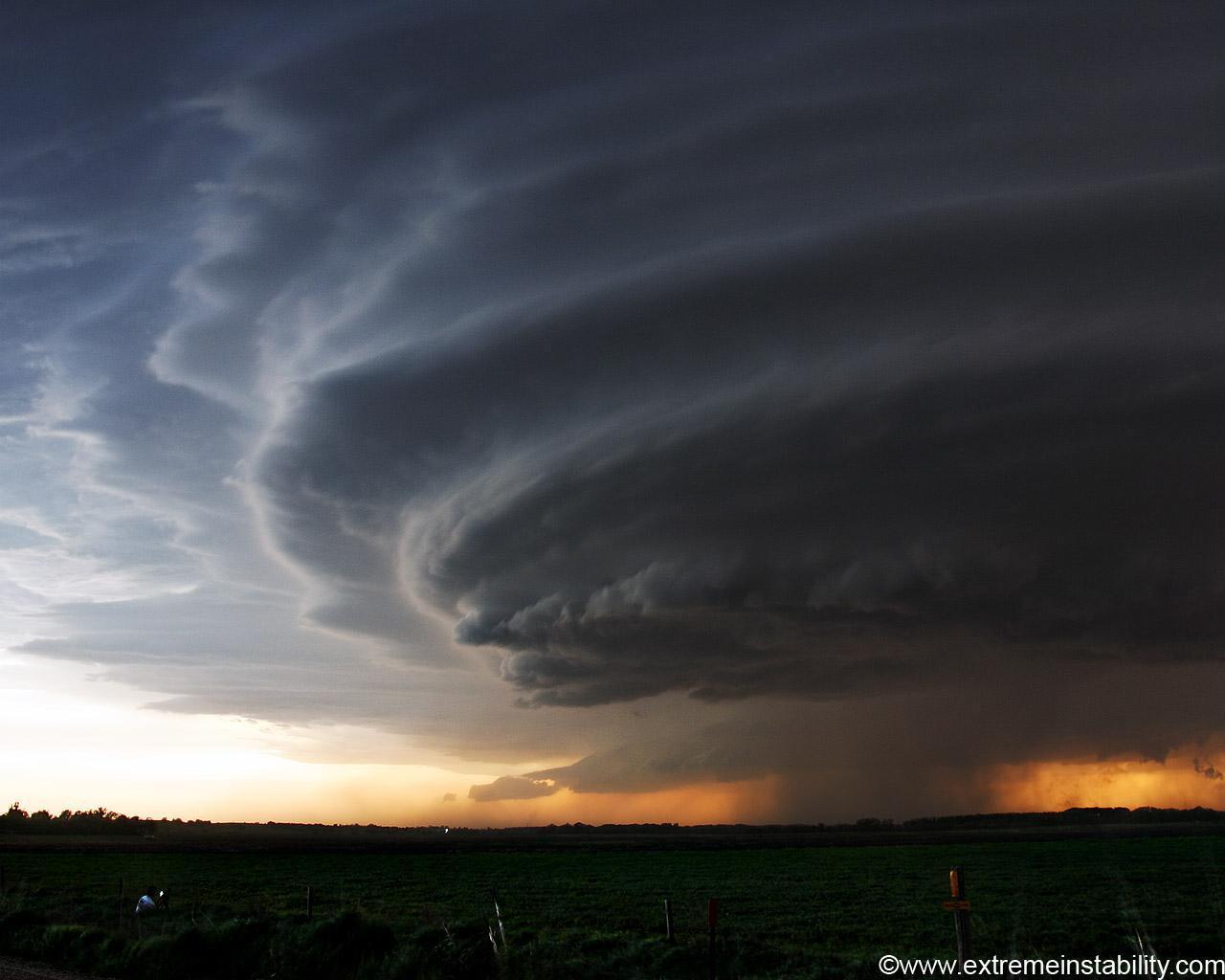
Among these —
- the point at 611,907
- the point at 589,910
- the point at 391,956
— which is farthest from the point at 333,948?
the point at 611,907

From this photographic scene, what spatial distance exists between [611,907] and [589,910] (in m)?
1.86

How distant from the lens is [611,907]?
46000 mm

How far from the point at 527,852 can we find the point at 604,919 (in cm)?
7390

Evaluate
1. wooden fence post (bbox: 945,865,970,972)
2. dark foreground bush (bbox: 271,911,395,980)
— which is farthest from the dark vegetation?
wooden fence post (bbox: 945,865,970,972)

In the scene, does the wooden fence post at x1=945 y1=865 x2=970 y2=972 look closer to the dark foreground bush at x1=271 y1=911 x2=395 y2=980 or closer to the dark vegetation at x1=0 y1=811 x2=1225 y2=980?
the dark vegetation at x1=0 y1=811 x2=1225 y2=980

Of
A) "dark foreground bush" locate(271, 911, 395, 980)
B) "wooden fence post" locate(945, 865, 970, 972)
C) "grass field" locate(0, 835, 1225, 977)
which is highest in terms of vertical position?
"wooden fence post" locate(945, 865, 970, 972)

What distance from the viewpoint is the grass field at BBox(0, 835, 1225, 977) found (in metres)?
21.7

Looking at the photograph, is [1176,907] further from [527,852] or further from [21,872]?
[527,852]

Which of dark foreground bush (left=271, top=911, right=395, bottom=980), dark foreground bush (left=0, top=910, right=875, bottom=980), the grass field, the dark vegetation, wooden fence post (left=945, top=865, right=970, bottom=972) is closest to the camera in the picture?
wooden fence post (left=945, top=865, right=970, bottom=972)

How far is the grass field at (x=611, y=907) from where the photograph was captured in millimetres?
21734

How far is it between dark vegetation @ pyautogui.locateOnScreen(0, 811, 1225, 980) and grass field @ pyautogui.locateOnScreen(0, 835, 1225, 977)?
94 mm

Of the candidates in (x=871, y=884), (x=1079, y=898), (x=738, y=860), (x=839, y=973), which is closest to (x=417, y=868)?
(x=738, y=860)

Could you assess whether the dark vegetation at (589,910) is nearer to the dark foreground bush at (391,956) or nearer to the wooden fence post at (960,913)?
the dark foreground bush at (391,956)

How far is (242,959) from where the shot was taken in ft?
73.0
